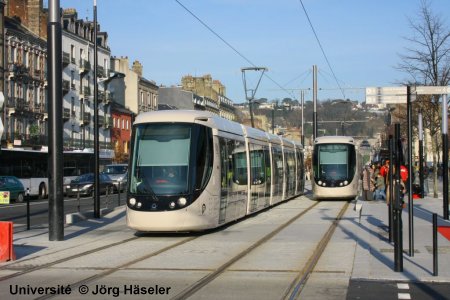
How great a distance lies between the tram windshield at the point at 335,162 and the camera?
31156 mm

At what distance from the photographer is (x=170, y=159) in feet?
51.3

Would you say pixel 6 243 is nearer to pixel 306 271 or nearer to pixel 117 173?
pixel 306 271

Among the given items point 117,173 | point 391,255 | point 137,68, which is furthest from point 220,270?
point 137,68

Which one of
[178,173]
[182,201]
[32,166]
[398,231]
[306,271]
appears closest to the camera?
[398,231]

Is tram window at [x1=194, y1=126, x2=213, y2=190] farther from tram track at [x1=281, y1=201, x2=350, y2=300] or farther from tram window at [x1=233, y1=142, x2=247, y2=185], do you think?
tram track at [x1=281, y1=201, x2=350, y2=300]

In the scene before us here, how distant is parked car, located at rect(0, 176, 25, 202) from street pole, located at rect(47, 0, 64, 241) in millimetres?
20456

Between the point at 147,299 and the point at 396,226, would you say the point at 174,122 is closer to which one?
the point at 396,226

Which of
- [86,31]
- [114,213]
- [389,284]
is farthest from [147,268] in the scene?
[86,31]

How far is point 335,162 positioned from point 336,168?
0.28m

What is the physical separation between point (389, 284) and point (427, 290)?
1.94ft

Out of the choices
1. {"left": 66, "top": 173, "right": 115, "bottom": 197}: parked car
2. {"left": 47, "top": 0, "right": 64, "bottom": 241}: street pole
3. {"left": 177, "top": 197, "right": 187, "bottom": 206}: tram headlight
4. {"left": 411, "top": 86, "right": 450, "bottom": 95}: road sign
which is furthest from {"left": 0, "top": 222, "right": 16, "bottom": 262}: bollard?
{"left": 66, "top": 173, "right": 115, "bottom": 197}: parked car

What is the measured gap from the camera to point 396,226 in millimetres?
10758

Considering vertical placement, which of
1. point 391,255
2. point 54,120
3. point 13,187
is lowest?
point 391,255

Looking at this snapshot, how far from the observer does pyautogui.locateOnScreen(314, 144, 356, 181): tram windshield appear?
3116cm
